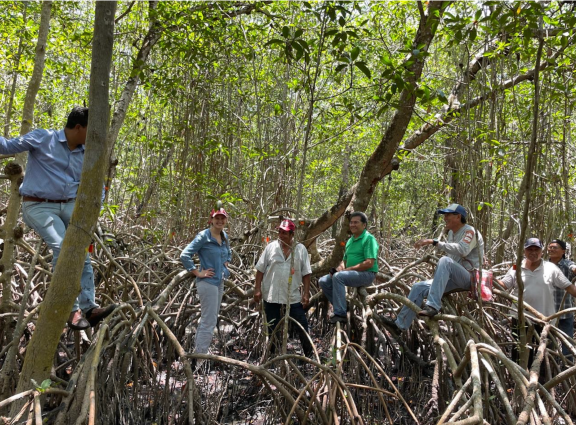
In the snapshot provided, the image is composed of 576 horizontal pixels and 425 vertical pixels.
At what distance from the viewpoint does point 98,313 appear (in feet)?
8.58

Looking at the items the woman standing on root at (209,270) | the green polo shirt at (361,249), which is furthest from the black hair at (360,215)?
the woman standing on root at (209,270)

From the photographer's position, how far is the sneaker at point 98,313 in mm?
2611

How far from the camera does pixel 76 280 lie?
64.9 inches

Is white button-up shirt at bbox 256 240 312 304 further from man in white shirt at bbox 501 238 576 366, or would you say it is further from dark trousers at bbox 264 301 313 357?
man in white shirt at bbox 501 238 576 366

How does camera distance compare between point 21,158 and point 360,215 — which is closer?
point 21,158

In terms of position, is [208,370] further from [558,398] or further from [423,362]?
[558,398]

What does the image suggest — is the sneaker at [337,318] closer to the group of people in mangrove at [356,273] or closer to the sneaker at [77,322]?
the group of people in mangrove at [356,273]

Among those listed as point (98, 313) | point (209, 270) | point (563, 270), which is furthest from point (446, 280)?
point (98, 313)

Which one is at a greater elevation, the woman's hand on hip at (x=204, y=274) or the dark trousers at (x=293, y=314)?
the woman's hand on hip at (x=204, y=274)

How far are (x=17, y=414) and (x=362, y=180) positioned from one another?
3101 millimetres

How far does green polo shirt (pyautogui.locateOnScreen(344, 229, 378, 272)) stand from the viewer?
3904 mm

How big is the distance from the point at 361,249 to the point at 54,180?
2.41 metres

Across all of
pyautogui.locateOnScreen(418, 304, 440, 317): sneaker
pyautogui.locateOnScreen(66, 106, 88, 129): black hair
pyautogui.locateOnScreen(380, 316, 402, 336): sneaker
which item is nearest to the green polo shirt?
pyautogui.locateOnScreen(380, 316, 402, 336): sneaker

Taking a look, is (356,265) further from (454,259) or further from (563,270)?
(563,270)
